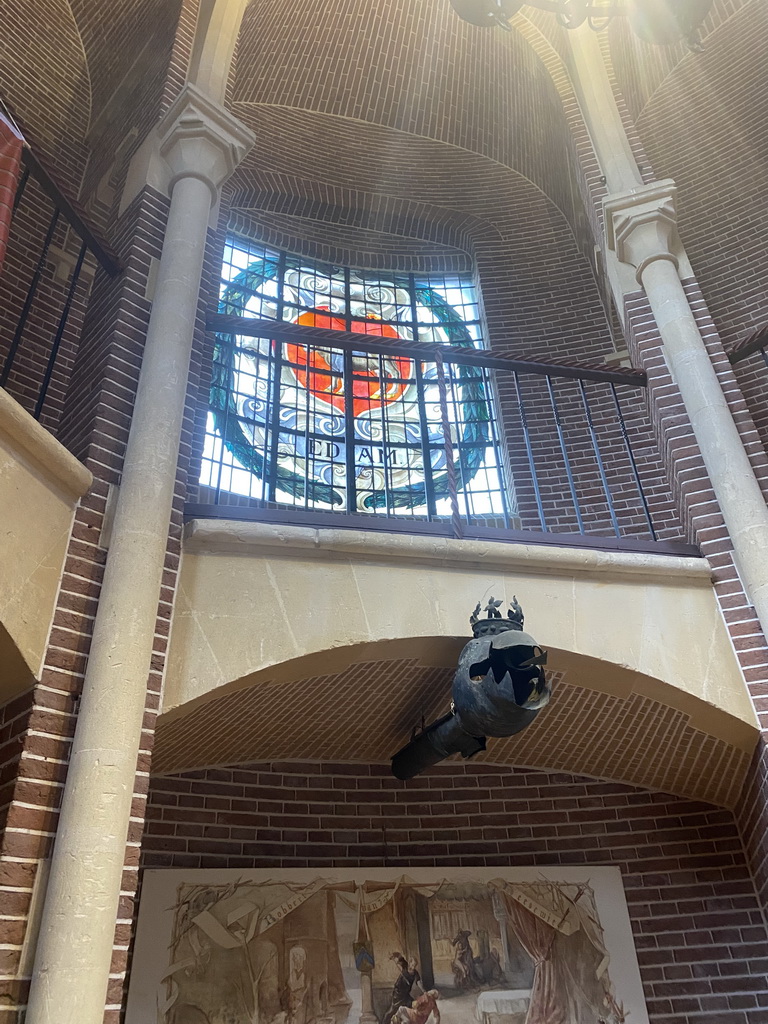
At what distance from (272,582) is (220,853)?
6.35 feet

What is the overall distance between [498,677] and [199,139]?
3.93m

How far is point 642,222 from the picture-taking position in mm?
6035

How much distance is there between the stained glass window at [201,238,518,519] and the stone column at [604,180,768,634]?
5.73 feet

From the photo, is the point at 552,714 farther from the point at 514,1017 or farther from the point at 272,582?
the point at 272,582

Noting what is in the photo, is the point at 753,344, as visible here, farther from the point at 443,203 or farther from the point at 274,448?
the point at 443,203

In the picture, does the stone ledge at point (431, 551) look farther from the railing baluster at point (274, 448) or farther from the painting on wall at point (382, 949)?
the railing baluster at point (274, 448)

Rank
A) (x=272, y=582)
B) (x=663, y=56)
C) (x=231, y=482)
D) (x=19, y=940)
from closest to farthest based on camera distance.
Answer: (x=19, y=940)
(x=272, y=582)
(x=231, y=482)
(x=663, y=56)

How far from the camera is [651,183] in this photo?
20.3 ft

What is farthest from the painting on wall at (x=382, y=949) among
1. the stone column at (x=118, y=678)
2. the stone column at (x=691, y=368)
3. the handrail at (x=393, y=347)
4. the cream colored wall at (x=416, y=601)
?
the handrail at (x=393, y=347)

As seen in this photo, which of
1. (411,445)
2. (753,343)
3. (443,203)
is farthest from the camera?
(443,203)

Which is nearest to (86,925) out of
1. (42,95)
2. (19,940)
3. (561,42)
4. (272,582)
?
(19,940)

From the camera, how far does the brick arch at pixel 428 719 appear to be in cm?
423

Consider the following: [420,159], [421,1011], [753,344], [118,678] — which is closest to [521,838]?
[421,1011]

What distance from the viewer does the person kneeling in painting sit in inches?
180
